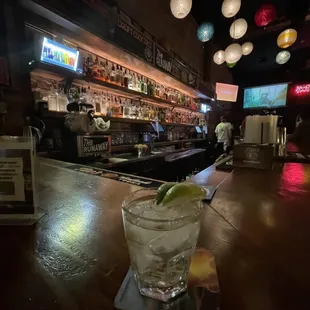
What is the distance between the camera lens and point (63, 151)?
243 centimetres

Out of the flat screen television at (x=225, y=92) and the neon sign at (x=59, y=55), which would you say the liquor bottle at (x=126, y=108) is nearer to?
the neon sign at (x=59, y=55)

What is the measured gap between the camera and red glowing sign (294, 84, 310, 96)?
8.19m

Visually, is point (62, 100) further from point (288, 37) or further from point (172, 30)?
point (288, 37)

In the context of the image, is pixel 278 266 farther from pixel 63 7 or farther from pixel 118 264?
pixel 63 7

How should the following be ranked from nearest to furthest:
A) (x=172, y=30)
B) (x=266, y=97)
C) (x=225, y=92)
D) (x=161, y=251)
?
(x=161, y=251)
(x=172, y=30)
(x=225, y=92)
(x=266, y=97)

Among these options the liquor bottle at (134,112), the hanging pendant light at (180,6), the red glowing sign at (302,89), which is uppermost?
the hanging pendant light at (180,6)

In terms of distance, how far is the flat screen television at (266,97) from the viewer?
8.88 metres

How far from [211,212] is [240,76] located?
1079 centimetres

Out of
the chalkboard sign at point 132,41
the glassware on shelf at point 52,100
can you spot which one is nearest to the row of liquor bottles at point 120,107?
the glassware on shelf at point 52,100

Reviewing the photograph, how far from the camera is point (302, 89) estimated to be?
8.32 m

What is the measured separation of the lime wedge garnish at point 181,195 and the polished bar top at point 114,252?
0.16 meters

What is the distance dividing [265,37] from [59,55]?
7188 millimetres

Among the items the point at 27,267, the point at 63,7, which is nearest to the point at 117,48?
the point at 63,7

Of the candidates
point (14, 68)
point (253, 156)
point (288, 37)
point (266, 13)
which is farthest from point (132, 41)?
point (288, 37)
